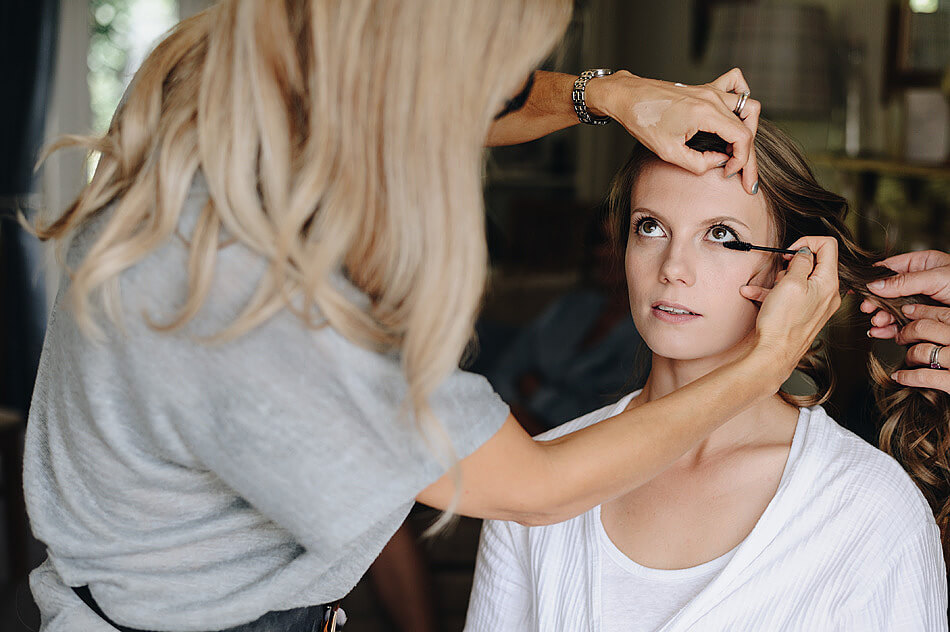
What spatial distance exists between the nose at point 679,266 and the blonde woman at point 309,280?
42 cm

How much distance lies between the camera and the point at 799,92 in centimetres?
331

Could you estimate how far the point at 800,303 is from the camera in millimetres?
1122

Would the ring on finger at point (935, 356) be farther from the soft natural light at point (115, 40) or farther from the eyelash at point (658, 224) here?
the soft natural light at point (115, 40)

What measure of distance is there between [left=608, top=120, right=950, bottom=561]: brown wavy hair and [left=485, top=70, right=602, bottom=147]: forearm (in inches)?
6.2

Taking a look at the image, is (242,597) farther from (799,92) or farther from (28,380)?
(28,380)

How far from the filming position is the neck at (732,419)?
138cm

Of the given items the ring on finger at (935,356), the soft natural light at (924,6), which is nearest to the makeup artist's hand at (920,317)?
the ring on finger at (935,356)

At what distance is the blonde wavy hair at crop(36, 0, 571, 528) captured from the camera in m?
0.82

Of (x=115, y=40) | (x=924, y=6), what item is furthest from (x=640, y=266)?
(x=115, y=40)

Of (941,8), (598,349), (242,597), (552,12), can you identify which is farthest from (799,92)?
(242,597)

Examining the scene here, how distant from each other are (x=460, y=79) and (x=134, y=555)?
601 millimetres

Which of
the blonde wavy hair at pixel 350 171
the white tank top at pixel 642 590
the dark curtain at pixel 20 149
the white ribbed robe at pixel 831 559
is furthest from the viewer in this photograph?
the dark curtain at pixel 20 149

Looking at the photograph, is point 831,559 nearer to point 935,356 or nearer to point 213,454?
point 935,356

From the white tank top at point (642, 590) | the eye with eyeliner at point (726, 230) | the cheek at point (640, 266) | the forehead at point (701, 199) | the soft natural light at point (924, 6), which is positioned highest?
the soft natural light at point (924, 6)
